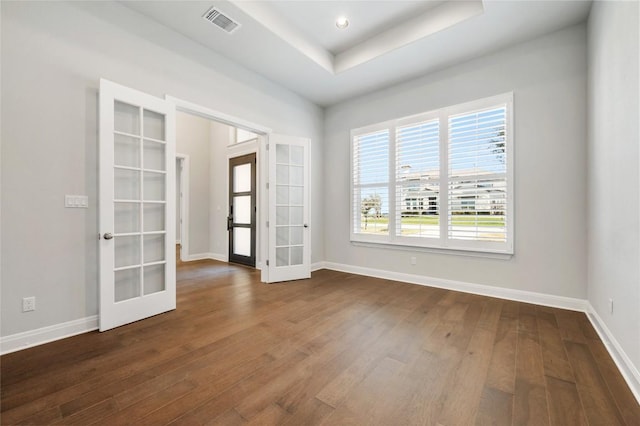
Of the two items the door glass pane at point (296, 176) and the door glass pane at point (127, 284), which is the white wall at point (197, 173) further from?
the door glass pane at point (127, 284)

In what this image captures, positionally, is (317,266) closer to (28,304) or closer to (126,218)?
(126,218)

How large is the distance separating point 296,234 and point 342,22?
3.16 metres

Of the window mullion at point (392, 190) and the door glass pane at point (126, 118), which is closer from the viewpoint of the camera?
the door glass pane at point (126, 118)

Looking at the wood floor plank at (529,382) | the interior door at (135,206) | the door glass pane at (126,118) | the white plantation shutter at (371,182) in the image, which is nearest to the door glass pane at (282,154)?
the white plantation shutter at (371,182)

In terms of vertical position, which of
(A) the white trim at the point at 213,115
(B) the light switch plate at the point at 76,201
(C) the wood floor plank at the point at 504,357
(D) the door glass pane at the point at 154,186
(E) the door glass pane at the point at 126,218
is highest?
(A) the white trim at the point at 213,115

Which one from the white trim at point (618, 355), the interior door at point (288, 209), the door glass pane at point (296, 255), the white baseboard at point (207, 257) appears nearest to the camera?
the white trim at point (618, 355)

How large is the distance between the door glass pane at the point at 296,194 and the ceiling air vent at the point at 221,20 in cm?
236

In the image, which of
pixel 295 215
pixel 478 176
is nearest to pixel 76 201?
pixel 295 215

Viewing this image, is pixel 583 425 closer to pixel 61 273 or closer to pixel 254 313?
pixel 254 313

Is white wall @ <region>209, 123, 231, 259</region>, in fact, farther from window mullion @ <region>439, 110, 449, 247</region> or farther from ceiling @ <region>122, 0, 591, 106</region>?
window mullion @ <region>439, 110, 449, 247</region>

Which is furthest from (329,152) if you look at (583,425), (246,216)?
(583,425)

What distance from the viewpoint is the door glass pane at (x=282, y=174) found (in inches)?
176

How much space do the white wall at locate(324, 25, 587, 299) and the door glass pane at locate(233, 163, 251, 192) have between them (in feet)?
12.7

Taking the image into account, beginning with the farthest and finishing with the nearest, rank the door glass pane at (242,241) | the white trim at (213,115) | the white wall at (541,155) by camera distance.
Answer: the door glass pane at (242,241) → the white trim at (213,115) → the white wall at (541,155)
